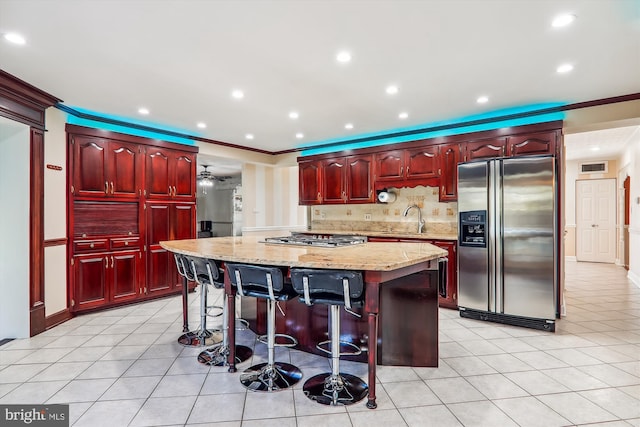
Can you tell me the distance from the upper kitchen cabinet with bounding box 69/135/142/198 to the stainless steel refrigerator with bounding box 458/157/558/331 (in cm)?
426

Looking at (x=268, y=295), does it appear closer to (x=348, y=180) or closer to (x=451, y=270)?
(x=451, y=270)

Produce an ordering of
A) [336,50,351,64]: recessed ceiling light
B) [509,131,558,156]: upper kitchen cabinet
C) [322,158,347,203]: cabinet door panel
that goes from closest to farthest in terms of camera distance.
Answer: [336,50,351,64]: recessed ceiling light
[509,131,558,156]: upper kitchen cabinet
[322,158,347,203]: cabinet door panel

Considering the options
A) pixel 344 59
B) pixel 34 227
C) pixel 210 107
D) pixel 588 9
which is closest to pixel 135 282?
pixel 34 227

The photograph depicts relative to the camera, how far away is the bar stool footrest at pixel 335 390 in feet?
7.28

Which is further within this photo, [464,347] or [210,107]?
[210,107]

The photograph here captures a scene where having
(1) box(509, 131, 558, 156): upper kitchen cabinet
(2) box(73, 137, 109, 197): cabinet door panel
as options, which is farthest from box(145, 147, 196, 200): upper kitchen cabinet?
(1) box(509, 131, 558, 156): upper kitchen cabinet

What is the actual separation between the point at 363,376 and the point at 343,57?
2.48 metres

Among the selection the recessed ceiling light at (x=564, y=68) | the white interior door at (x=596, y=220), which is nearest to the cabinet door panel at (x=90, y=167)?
the recessed ceiling light at (x=564, y=68)

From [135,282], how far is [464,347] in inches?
162

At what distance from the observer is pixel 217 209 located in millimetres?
11062

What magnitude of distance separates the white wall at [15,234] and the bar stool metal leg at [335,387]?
10.1 feet

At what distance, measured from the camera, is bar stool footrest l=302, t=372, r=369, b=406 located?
2219 millimetres

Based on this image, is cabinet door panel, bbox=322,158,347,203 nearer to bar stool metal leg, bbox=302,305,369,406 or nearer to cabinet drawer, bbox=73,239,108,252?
cabinet drawer, bbox=73,239,108,252

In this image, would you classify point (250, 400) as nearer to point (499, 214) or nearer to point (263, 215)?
point (499, 214)
